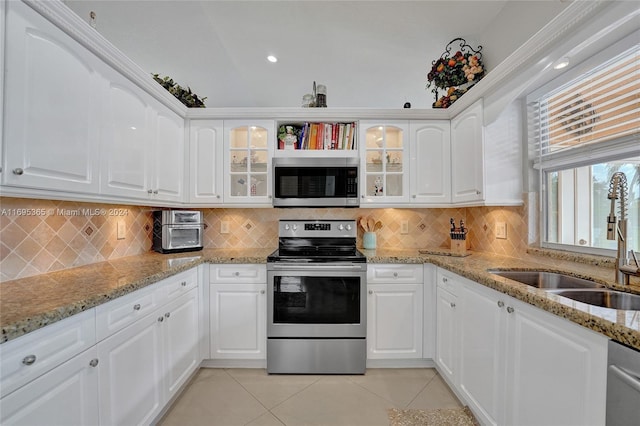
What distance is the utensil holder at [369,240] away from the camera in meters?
2.54

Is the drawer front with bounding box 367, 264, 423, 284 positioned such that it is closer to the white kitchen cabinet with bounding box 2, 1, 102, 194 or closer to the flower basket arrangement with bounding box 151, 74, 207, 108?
the white kitchen cabinet with bounding box 2, 1, 102, 194

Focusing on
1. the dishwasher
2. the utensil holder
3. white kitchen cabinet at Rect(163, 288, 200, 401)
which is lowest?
white kitchen cabinet at Rect(163, 288, 200, 401)

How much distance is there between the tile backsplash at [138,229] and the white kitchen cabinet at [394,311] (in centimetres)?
62

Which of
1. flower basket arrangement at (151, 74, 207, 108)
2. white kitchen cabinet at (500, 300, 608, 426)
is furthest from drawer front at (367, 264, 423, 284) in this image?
flower basket arrangement at (151, 74, 207, 108)

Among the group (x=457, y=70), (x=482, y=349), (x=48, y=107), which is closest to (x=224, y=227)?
(x=48, y=107)

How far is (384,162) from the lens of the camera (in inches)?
94.1

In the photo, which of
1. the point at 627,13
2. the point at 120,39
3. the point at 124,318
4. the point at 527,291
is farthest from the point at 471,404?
the point at 120,39

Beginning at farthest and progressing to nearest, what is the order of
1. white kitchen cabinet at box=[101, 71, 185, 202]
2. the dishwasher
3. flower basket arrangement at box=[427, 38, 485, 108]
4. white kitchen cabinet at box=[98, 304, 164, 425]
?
1. flower basket arrangement at box=[427, 38, 485, 108]
2. white kitchen cabinet at box=[101, 71, 185, 202]
3. white kitchen cabinet at box=[98, 304, 164, 425]
4. the dishwasher

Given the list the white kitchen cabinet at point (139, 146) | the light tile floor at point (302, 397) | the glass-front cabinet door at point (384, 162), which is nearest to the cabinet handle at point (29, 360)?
the white kitchen cabinet at point (139, 146)

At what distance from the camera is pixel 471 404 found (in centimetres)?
153

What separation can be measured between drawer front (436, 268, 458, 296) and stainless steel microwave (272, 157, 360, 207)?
87cm

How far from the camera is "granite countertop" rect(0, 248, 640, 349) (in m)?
0.81

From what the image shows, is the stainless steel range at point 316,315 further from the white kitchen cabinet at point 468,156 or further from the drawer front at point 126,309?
the white kitchen cabinet at point 468,156

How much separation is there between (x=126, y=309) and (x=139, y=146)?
1076mm
